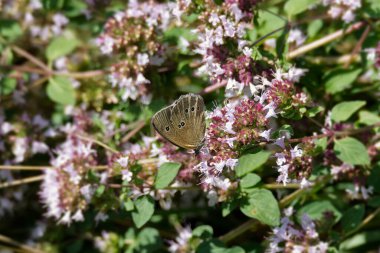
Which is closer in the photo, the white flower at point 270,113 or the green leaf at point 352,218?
the white flower at point 270,113

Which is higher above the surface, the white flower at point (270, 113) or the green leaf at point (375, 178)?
the white flower at point (270, 113)

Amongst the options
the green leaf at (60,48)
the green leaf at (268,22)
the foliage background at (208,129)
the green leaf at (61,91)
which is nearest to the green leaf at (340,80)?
the foliage background at (208,129)

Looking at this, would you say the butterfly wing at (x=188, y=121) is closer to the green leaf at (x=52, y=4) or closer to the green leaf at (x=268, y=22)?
the green leaf at (x=268, y=22)

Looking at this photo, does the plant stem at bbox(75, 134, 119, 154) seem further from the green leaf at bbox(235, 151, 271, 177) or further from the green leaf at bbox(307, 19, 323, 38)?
the green leaf at bbox(307, 19, 323, 38)

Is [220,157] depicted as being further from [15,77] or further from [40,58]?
[40,58]

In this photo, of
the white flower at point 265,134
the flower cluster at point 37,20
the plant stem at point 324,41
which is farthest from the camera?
the flower cluster at point 37,20

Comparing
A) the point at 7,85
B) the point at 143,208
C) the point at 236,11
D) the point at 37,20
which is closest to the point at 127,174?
the point at 143,208

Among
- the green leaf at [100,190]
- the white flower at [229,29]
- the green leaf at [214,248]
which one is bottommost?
the green leaf at [214,248]

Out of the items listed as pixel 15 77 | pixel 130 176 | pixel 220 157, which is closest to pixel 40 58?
pixel 15 77
